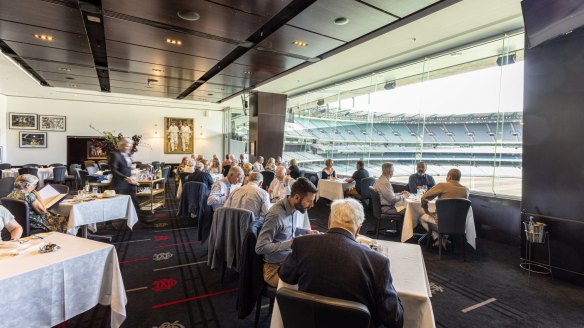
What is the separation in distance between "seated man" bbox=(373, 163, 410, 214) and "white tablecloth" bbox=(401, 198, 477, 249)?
25 cm

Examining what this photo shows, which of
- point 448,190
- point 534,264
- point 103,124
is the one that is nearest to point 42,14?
point 448,190

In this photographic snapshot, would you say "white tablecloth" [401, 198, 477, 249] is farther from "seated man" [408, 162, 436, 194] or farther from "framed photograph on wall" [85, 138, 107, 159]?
"framed photograph on wall" [85, 138, 107, 159]

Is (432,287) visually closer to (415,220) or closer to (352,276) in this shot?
(415,220)

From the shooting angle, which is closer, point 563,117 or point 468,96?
point 563,117

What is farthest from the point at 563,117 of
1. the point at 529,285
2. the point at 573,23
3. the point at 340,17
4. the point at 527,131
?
the point at 340,17

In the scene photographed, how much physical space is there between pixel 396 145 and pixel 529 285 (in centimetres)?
524

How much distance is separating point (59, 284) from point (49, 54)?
→ 5.39m

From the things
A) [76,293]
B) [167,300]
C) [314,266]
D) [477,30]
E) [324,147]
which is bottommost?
[167,300]

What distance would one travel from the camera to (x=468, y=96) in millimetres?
6586

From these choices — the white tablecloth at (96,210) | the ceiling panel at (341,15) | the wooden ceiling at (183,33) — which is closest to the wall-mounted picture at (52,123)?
the wooden ceiling at (183,33)

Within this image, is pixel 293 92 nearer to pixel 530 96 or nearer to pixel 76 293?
pixel 530 96

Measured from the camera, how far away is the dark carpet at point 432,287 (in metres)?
2.67

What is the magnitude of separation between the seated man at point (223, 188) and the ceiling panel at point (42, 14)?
2.76 metres

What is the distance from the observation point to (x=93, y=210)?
4199 mm
